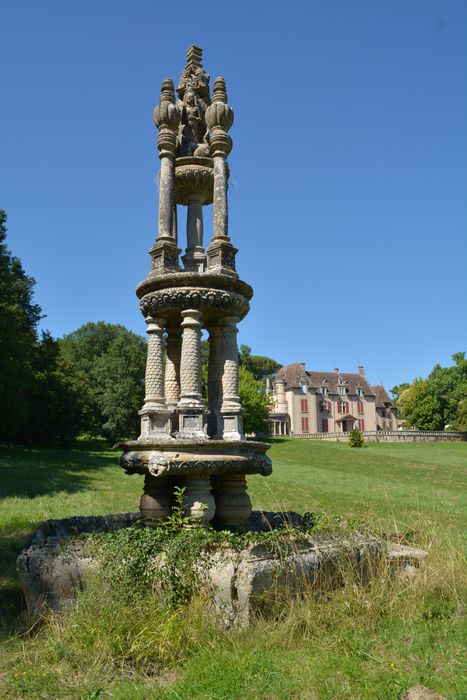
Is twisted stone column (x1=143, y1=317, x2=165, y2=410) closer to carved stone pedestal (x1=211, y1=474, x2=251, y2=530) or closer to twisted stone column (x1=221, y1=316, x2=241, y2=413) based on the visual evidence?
twisted stone column (x1=221, y1=316, x2=241, y2=413)

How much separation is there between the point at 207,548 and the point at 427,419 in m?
72.1

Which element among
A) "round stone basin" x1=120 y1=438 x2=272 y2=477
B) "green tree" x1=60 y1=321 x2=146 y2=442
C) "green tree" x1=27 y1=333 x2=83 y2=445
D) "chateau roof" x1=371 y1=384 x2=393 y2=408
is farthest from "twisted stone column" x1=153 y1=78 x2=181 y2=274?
"chateau roof" x1=371 y1=384 x2=393 y2=408

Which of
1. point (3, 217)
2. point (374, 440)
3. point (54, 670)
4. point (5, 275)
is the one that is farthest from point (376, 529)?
point (374, 440)

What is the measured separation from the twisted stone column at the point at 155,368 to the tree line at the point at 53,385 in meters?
22.2

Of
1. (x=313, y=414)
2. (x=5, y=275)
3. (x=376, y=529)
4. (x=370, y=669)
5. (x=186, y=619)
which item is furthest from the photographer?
(x=313, y=414)

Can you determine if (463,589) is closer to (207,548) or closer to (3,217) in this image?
(207,548)

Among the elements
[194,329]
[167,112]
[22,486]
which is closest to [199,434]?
[194,329]

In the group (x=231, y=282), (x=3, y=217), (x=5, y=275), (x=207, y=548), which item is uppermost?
(x=3, y=217)

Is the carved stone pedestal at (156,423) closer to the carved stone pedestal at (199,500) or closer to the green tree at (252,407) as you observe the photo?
the carved stone pedestal at (199,500)

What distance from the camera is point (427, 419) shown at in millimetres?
71938

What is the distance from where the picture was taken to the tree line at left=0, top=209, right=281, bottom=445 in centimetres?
2944

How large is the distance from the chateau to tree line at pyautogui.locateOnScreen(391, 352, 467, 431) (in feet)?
17.4

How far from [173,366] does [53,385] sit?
31.7 meters

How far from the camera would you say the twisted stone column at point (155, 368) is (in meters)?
7.62
